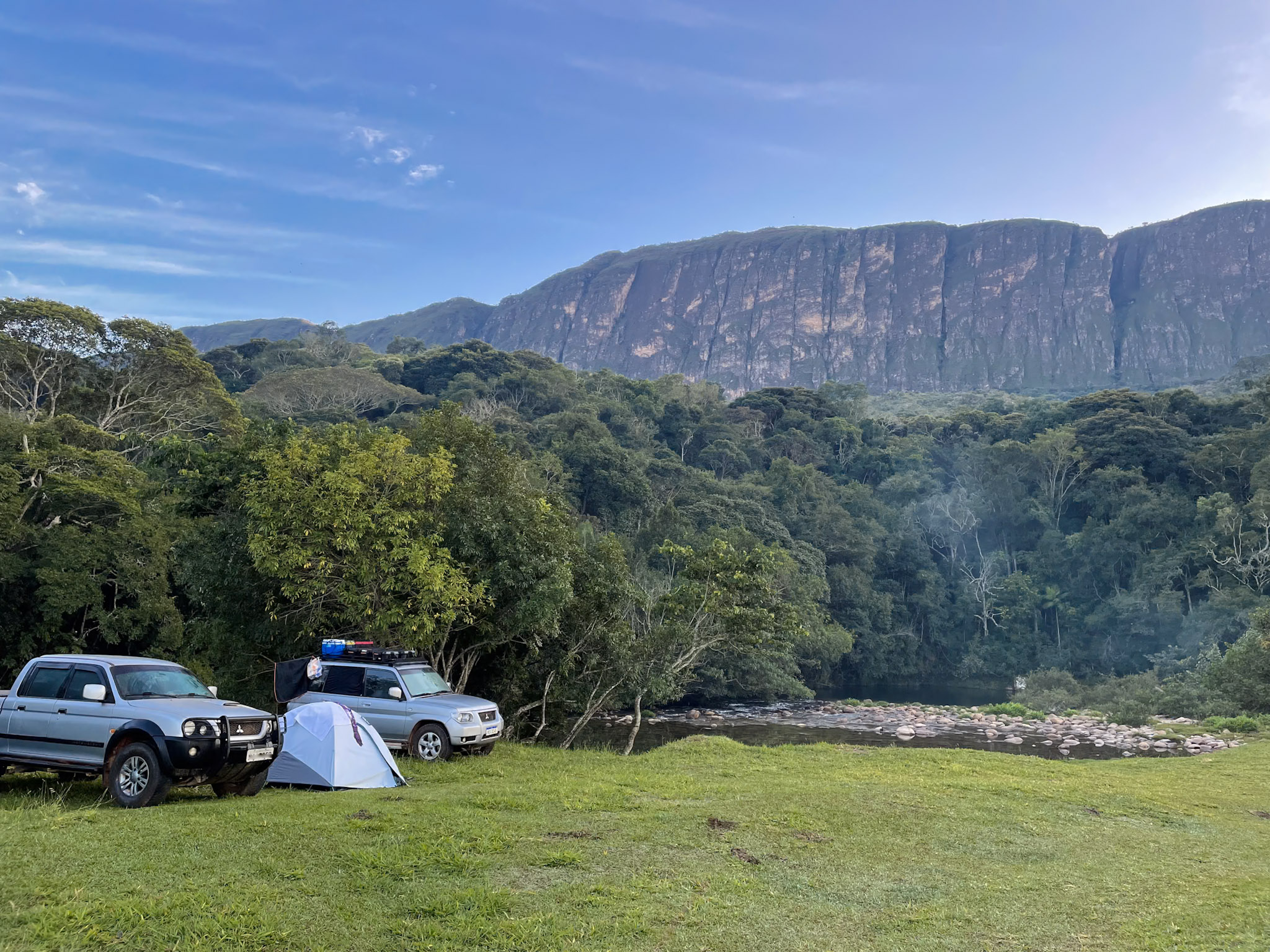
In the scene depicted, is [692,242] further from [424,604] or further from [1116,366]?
[424,604]

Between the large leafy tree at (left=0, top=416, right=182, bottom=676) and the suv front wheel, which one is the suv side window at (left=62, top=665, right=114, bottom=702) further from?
the large leafy tree at (left=0, top=416, right=182, bottom=676)

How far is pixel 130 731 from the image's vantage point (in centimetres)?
766

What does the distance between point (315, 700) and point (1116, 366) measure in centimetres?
15357

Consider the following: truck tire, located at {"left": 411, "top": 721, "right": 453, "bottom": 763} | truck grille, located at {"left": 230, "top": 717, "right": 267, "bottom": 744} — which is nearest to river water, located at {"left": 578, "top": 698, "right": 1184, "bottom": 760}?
truck tire, located at {"left": 411, "top": 721, "right": 453, "bottom": 763}

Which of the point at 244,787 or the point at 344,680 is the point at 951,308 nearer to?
the point at 344,680

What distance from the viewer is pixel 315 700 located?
39.3 feet

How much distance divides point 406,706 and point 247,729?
3885 millimetres

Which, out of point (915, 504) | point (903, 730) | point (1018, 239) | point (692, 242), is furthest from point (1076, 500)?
point (692, 242)

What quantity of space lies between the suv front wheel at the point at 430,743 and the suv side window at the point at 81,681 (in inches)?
182

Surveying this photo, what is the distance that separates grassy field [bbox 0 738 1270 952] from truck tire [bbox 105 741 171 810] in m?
0.23

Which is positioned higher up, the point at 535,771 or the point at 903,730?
the point at 535,771

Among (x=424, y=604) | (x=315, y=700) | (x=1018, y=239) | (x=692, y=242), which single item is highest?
(x=692, y=242)

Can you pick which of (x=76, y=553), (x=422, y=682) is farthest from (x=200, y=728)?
(x=76, y=553)

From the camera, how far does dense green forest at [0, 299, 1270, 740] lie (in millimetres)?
14656
